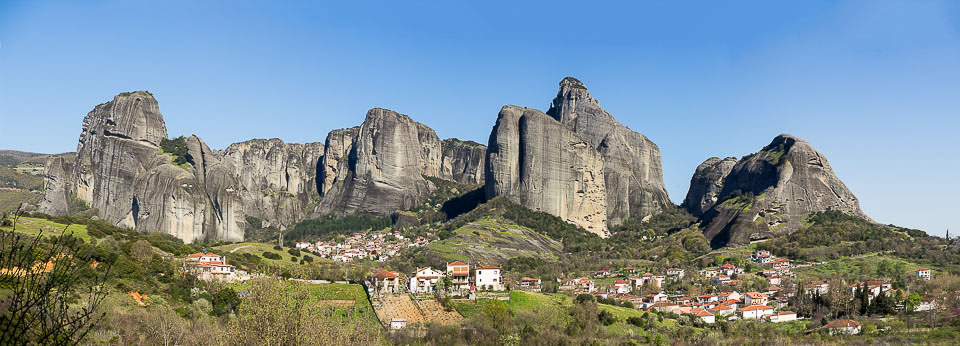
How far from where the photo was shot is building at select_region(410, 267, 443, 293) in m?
87.4

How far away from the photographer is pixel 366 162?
635 feet

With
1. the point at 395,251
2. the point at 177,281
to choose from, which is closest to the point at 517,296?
the point at 177,281

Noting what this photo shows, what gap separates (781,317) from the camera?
260 ft

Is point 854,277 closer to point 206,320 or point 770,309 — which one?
point 770,309

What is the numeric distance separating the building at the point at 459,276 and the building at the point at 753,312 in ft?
108

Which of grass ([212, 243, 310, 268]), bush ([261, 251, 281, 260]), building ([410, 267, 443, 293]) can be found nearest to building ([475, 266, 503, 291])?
building ([410, 267, 443, 293])

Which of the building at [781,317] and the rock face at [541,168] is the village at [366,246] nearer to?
the rock face at [541,168]

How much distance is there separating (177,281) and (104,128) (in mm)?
114169

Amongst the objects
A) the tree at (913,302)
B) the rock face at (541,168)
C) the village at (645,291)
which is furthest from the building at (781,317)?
the rock face at (541,168)

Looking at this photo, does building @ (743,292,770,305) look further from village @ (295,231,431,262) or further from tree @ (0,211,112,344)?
tree @ (0,211,112,344)

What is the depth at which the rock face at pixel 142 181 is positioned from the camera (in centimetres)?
14988

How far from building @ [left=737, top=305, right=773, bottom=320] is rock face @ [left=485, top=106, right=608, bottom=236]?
81.1 meters

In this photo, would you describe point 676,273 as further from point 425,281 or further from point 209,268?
point 209,268

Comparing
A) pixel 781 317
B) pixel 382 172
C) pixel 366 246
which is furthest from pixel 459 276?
pixel 382 172
